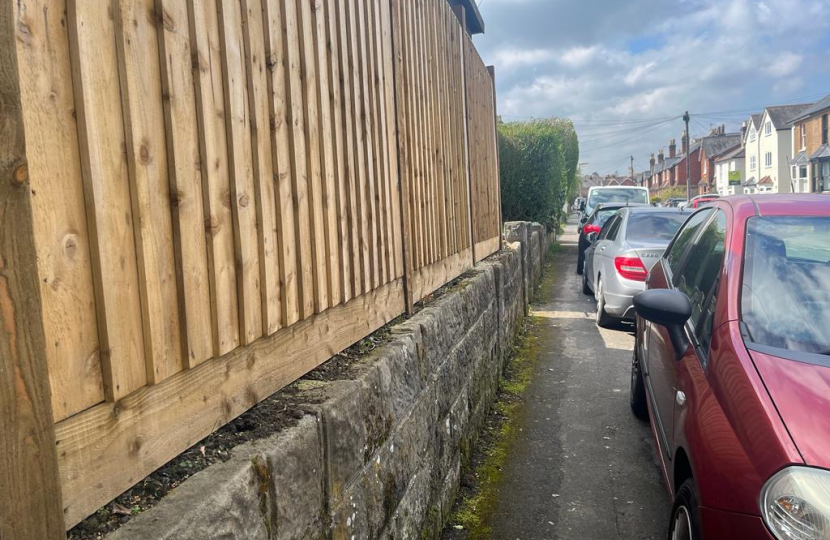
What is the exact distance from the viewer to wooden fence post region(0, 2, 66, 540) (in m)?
1.09

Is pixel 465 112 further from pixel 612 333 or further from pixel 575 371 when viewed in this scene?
pixel 612 333

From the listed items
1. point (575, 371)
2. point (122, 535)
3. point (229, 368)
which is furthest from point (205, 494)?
point (575, 371)

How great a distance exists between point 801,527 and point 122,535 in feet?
6.00

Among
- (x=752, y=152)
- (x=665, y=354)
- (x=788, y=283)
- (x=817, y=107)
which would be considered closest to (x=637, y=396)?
(x=665, y=354)

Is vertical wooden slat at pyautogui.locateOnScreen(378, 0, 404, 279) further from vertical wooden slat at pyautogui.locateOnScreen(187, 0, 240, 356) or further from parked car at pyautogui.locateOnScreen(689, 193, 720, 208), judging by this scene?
parked car at pyautogui.locateOnScreen(689, 193, 720, 208)

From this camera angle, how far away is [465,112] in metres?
5.89

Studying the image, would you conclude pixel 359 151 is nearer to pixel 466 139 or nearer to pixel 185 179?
pixel 185 179

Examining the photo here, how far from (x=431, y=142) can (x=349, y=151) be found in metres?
1.73

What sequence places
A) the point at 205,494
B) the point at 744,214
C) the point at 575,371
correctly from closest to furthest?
1. the point at 205,494
2. the point at 744,214
3. the point at 575,371

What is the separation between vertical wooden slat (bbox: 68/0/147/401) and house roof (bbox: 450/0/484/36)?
554 cm

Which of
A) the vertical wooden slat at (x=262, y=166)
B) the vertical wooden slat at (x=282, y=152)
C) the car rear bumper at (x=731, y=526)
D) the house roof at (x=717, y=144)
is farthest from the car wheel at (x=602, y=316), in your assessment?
the house roof at (x=717, y=144)

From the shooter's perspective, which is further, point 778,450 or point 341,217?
point 341,217

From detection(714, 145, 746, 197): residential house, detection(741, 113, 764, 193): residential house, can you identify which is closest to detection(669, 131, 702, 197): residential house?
detection(714, 145, 746, 197): residential house

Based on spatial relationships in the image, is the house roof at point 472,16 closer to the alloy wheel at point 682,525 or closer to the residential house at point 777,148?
the alloy wheel at point 682,525
